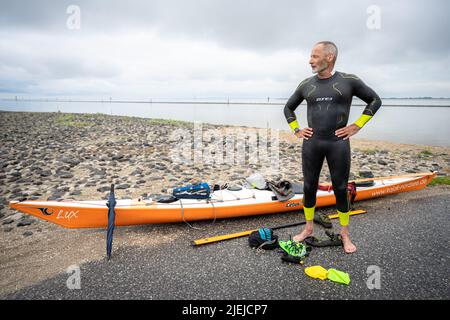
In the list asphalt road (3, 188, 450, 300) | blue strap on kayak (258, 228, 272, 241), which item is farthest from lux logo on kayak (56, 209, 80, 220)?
blue strap on kayak (258, 228, 272, 241)

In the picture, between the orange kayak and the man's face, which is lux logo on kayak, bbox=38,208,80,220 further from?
the man's face

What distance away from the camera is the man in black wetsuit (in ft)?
12.4

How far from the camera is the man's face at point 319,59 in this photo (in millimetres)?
3711

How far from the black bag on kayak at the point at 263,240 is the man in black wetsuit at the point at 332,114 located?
1.14 m

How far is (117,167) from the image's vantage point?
9.16 meters

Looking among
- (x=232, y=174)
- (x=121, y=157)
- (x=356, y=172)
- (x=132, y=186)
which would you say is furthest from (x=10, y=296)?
(x=356, y=172)

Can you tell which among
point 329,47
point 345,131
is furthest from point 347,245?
point 329,47

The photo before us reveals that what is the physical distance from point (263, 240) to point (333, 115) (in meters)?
2.24

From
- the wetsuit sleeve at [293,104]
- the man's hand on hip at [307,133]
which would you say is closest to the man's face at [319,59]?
the wetsuit sleeve at [293,104]

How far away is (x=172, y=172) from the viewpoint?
8.73 meters

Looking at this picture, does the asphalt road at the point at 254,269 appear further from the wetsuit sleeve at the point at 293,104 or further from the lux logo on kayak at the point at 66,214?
the wetsuit sleeve at the point at 293,104

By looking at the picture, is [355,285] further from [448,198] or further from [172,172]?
[172,172]

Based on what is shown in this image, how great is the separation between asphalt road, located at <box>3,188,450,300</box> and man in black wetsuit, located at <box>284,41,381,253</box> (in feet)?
2.02
